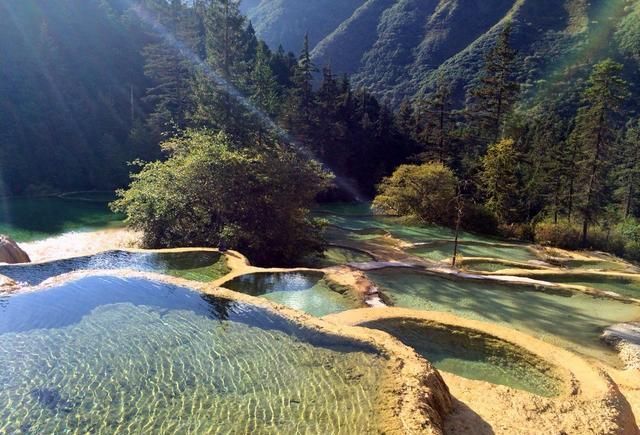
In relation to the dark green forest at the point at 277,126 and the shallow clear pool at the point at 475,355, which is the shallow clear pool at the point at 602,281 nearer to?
the dark green forest at the point at 277,126

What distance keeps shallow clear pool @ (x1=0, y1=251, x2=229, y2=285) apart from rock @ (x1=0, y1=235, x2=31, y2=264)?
1765mm

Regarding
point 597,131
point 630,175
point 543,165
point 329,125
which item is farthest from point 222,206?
point 630,175

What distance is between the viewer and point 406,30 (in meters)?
76.6

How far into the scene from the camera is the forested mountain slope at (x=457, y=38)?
5756 cm

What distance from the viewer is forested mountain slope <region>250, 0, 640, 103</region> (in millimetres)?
57562

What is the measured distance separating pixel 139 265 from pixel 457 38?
234 feet

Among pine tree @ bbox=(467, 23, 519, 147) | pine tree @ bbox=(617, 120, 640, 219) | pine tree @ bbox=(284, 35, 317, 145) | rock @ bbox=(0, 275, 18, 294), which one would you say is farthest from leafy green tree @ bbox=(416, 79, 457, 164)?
rock @ bbox=(0, 275, 18, 294)

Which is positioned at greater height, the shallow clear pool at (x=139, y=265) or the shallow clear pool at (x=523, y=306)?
the shallow clear pool at (x=139, y=265)

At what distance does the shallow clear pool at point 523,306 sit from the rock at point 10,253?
9.72 metres

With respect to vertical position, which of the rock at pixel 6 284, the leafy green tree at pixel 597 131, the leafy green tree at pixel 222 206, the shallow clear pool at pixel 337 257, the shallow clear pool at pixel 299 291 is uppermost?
the leafy green tree at pixel 597 131

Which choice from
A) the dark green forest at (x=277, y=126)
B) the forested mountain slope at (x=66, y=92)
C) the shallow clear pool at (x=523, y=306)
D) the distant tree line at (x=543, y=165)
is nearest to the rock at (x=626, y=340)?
the shallow clear pool at (x=523, y=306)

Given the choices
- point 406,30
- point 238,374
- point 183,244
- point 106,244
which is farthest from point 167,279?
point 406,30

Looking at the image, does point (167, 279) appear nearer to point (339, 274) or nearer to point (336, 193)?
point (339, 274)

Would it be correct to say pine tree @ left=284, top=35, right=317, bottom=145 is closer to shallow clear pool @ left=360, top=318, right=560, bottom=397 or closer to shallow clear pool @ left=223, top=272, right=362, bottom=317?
shallow clear pool @ left=223, top=272, right=362, bottom=317
